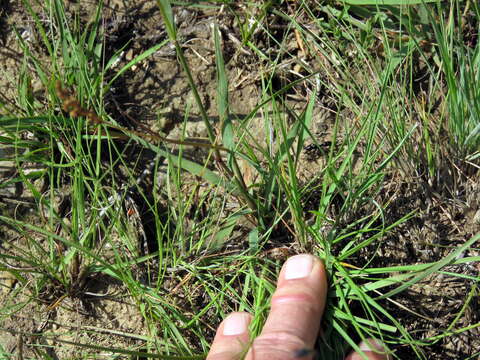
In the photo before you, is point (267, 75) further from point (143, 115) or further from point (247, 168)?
point (143, 115)

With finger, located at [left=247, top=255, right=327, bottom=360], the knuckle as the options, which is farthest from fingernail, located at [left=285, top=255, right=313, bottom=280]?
the knuckle

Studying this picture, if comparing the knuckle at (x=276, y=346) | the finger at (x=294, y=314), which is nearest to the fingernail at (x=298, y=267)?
the finger at (x=294, y=314)

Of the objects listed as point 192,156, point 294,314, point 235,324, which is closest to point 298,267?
point 294,314

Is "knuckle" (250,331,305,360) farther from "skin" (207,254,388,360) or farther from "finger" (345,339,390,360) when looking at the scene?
"finger" (345,339,390,360)

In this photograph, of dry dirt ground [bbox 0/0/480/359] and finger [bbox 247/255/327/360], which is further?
dry dirt ground [bbox 0/0/480/359]

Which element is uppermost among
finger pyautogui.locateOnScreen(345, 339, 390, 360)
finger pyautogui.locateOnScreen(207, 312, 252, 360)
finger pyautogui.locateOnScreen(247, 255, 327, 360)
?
finger pyautogui.locateOnScreen(247, 255, 327, 360)

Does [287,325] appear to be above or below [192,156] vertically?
below

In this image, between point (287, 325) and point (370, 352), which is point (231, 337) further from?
point (370, 352)
